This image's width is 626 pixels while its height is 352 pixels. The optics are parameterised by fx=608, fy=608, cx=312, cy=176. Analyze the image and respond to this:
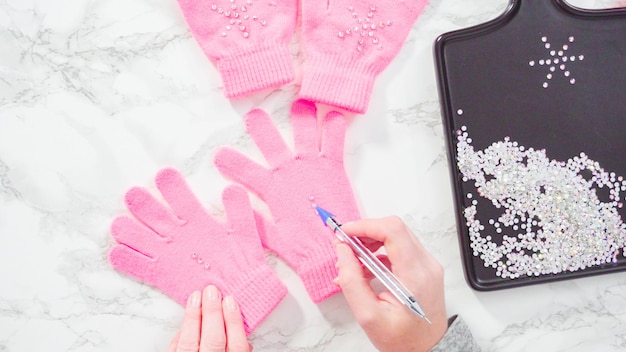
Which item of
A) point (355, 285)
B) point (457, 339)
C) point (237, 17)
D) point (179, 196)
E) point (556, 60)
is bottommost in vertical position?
point (457, 339)

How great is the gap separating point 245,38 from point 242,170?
199 millimetres

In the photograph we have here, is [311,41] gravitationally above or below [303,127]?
above

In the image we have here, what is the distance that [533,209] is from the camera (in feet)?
3.02

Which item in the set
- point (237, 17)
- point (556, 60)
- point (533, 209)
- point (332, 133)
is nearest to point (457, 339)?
point (533, 209)

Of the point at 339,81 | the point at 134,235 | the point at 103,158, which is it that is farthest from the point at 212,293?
the point at 339,81

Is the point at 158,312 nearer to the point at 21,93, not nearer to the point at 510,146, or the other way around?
the point at 21,93

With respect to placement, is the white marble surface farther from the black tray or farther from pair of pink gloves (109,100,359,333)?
the black tray

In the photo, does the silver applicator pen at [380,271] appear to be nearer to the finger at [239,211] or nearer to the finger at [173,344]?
the finger at [239,211]

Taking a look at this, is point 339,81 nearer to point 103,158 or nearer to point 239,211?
point 239,211

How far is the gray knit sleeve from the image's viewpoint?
82 centimetres

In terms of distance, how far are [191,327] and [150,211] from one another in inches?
7.0

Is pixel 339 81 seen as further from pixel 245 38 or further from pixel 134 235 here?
pixel 134 235

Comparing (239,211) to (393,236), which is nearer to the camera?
(393,236)

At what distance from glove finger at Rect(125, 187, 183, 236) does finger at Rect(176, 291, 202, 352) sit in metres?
0.11
